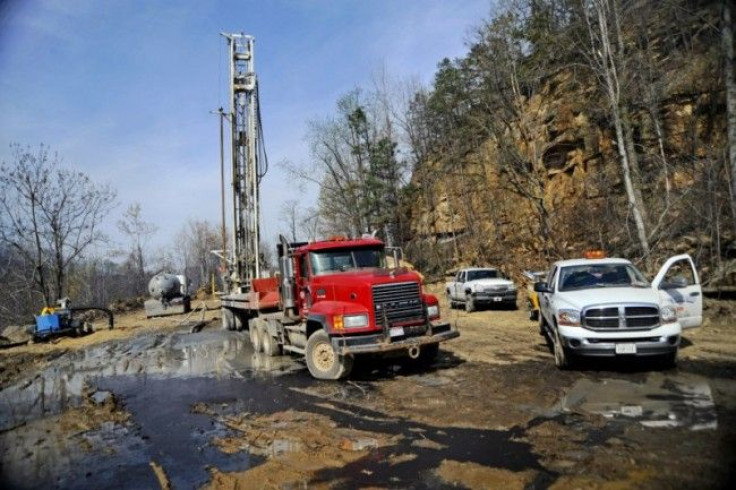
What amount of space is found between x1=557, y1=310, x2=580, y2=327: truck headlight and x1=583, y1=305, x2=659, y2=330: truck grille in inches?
7.1

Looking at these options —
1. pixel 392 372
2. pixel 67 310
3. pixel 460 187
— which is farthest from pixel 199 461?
pixel 460 187

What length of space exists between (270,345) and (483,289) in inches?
428

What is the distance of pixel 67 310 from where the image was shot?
22719 mm

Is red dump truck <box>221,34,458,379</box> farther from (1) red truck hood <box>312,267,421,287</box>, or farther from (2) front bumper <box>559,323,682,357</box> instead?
(2) front bumper <box>559,323,682,357</box>

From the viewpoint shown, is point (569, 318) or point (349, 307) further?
point (349, 307)

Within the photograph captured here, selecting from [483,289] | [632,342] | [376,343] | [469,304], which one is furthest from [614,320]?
[469,304]

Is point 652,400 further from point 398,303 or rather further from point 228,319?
point 228,319

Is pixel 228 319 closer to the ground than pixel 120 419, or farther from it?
farther from it

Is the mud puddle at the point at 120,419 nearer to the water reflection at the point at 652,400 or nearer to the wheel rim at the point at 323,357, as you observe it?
the wheel rim at the point at 323,357

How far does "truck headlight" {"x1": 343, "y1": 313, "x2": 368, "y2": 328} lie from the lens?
31.6 ft

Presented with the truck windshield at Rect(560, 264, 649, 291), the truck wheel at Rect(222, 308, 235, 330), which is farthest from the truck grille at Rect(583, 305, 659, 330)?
the truck wheel at Rect(222, 308, 235, 330)

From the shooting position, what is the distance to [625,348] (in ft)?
28.2

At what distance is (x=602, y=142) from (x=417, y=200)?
18.6 metres

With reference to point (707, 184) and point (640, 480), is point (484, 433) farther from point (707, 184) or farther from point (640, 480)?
point (707, 184)
